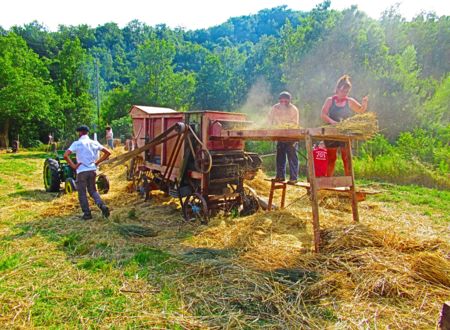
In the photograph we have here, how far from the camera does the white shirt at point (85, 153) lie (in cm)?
660

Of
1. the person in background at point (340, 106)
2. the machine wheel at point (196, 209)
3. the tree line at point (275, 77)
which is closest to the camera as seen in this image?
the person in background at point (340, 106)

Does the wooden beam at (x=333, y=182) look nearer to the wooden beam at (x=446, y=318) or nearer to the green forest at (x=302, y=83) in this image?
the wooden beam at (x=446, y=318)

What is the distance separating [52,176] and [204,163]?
5086 mm

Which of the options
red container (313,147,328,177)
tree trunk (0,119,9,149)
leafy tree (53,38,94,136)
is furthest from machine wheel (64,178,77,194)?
leafy tree (53,38,94,136)

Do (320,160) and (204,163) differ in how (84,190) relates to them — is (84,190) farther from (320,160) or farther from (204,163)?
(320,160)

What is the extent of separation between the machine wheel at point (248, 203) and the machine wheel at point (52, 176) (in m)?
5.24

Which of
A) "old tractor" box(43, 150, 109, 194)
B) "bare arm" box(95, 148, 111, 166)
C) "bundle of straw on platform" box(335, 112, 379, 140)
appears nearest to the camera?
"bundle of straw on platform" box(335, 112, 379, 140)

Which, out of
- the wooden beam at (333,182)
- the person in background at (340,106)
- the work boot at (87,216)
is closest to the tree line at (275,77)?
the person in background at (340,106)

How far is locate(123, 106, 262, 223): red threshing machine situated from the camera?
6578mm

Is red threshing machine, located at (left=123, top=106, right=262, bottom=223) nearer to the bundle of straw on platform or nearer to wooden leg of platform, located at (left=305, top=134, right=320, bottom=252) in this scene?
wooden leg of platform, located at (left=305, top=134, right=320, bottom=252)

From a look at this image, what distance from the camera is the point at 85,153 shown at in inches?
261

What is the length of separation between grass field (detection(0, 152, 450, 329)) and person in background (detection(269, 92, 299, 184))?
1027 millimetres

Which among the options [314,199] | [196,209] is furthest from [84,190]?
[314,199]

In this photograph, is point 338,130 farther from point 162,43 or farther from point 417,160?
point 162,43
